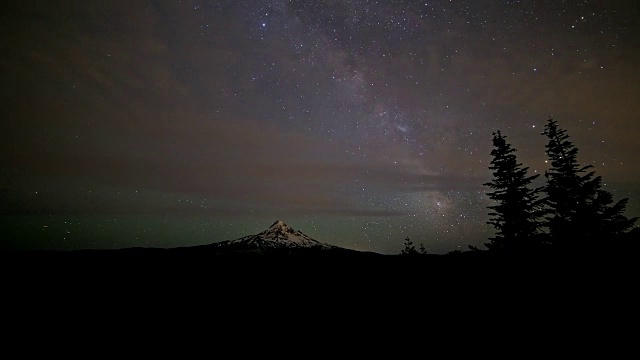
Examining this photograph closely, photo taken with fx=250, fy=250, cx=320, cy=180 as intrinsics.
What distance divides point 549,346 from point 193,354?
129 inches

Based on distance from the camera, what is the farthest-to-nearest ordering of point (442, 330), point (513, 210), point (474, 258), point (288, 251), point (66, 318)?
point (513, 210), point (288, 251), point (474, 258), point (442, 330), point (66, 318)

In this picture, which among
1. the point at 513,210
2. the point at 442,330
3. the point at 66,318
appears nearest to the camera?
the point at 66,318

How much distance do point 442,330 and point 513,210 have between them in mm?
21479

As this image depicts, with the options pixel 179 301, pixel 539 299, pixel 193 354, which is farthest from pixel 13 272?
pixel 539 299

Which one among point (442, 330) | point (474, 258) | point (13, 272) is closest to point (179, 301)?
point (13, 272)

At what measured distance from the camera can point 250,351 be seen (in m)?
2.33

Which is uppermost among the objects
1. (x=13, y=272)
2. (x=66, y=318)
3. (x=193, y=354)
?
(x=13, y=272)

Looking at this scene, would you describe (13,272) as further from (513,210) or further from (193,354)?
(513,210)

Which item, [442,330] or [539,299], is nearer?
[442,330]

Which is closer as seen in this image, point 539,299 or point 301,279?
point 539,299

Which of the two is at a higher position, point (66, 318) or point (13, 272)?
point (13, 272)

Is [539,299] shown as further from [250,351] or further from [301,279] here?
[250,351]

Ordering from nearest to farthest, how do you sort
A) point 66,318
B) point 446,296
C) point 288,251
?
1. point 66,318
2. point 446,296
3. point 288,251

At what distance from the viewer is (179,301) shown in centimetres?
284
